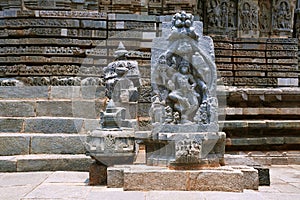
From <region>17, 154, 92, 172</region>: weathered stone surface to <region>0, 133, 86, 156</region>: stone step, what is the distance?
310mm

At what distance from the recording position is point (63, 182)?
5.48m

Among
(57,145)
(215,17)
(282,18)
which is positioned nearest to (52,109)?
(57,145)

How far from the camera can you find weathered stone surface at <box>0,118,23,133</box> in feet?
24.0

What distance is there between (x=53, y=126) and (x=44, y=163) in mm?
1032

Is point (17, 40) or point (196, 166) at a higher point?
point (17, 40)

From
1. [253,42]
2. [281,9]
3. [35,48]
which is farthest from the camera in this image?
[281,9]

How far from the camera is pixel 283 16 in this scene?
1677cm

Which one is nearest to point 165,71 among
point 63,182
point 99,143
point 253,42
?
point 99,143

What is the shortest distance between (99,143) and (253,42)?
11199mm

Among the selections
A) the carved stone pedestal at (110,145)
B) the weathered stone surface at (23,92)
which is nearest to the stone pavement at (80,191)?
the carved stone pedestal at (110,145)

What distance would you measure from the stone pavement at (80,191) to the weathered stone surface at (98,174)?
0.13 m

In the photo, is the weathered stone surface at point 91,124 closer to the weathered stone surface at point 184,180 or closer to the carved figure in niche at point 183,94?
the carved figure in niche at point 183,94

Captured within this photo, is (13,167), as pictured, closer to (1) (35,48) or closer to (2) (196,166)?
(2) (196,166)

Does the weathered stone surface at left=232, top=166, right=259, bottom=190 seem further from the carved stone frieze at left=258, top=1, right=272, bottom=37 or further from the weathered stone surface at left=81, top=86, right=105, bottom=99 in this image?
the carved stone frieze at left=258, top=1, right=272, bottom=37
